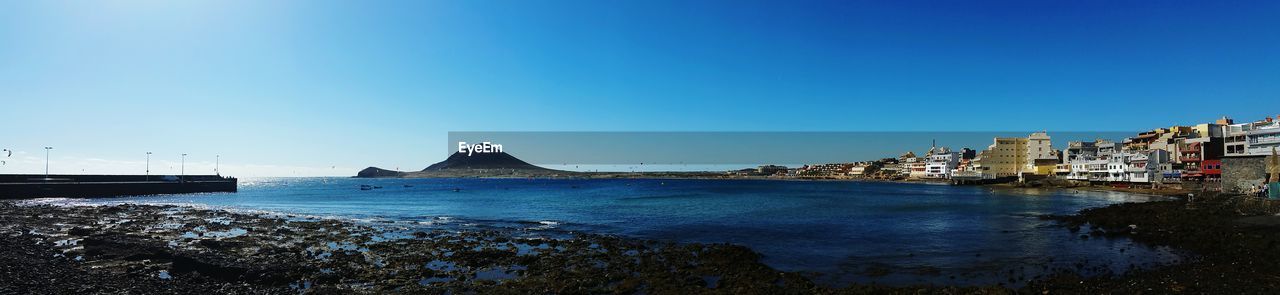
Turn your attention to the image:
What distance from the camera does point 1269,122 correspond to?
65750 mm

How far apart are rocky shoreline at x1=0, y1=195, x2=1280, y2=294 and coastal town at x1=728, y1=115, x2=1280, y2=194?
138 feet

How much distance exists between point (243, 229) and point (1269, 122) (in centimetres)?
10417

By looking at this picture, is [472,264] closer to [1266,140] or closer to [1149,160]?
[1266,140]

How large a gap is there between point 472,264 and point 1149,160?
11442cm

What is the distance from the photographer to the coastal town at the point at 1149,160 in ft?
185

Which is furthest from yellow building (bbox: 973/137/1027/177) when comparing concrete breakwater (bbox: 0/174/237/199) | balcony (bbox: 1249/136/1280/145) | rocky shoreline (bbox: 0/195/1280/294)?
concrete breakwater (bbox: 0/174/237/199)

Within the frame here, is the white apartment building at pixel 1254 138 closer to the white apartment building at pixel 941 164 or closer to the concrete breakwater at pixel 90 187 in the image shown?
the white apartment building at pixel 941 164

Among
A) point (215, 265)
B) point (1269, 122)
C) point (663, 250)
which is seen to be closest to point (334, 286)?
point (215, 265)

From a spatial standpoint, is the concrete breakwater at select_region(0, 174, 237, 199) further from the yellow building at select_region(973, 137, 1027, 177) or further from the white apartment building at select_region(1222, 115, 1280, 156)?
the yellow building at select_region(973, 137, 1027, 177)

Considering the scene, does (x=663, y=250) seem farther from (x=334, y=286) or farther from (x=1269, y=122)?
(x=1269, y=122)

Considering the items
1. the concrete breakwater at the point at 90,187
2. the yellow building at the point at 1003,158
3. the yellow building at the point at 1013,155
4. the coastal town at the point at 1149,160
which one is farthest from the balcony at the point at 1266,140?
the concrete breakwater at the point at 90,187

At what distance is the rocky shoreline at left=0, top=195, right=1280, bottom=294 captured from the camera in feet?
46.1

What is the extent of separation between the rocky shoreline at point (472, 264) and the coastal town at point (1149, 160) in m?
42.0

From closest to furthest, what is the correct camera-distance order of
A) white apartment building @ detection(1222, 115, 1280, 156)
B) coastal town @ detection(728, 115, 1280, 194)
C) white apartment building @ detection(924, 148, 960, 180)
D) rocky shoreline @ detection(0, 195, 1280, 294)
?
1. rocky shoreline @ detection(0, 195, 1280, 294)
2. coastal town @ detection(728, 115, 1280, 194)
3. white apartment building @ detection(1222, 115, 1280, 156)
4. white apartment building @ detection(924, 148, 960, 180)
